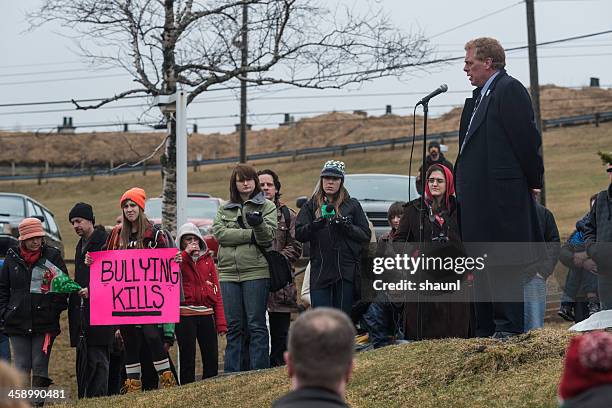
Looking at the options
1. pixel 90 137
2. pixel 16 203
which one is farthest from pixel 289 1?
pixel 90 137

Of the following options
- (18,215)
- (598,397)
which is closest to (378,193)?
(18,215)

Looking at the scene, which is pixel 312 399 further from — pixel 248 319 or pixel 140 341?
pixel 140 341

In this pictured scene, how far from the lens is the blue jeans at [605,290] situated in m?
10.2

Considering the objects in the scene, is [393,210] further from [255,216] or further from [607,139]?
[607,139]

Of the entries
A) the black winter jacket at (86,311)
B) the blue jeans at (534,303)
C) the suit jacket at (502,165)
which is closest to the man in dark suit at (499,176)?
the suit jacket at (502,165)

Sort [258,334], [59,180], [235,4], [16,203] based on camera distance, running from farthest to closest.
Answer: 1. [59,180]
2. [16,203]
3. [235,4]
4. [258,334]

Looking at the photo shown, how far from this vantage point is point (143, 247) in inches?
441

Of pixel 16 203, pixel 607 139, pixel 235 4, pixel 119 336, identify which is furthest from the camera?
pixel 607 139

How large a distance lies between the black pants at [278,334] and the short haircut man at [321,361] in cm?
742

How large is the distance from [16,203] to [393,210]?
12.0m

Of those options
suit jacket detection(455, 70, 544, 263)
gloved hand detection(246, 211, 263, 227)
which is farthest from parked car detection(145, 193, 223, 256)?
suit jacket detection(455, 70, 544, 263)

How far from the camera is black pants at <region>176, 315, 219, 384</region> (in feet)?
36.9

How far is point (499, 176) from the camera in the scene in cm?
842

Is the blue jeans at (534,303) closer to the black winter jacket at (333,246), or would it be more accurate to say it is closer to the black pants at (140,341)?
the black winter jacket at (333,246)
